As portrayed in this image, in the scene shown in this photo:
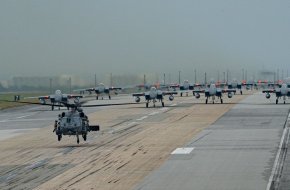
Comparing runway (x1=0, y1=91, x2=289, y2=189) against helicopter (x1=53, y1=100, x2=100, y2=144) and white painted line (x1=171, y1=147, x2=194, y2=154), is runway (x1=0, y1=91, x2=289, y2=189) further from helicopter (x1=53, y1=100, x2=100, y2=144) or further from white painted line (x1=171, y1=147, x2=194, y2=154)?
helicopter (x1=53, y1=100, x2=100, y2=144)

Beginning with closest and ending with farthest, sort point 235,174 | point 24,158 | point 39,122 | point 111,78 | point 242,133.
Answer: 1. point 235,174
2. point 24,158
3. point 242,133
4. point 39,122
5. point 111,78

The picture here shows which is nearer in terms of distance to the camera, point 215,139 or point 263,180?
point 263,180

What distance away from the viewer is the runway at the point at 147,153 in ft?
144

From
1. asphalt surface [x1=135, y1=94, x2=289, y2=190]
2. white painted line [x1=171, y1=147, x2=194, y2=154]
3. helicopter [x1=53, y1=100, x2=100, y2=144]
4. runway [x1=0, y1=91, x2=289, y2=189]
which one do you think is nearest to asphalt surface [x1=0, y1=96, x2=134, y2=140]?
runway [x1=0, y1=91, x2=289, y2=189]

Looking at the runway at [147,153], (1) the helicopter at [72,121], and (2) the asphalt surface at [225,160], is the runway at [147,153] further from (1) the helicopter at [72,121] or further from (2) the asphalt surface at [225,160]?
(1) the helicopter at [72,121]

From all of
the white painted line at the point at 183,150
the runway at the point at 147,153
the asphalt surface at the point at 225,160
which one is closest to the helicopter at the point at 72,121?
the runway at the point at 147,153

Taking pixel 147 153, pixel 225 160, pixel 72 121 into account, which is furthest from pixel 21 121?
pixel 225 160

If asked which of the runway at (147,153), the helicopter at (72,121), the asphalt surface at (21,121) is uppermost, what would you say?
the helicopter at (72,121)

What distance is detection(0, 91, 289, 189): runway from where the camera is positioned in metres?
44.0

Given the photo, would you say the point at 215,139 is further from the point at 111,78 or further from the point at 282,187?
the point at 111,78

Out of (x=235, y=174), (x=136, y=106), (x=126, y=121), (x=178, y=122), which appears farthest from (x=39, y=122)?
(x=235, y=174)

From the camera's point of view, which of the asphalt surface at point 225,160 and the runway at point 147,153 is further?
the runway at point 147,153

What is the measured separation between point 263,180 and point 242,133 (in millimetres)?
29594

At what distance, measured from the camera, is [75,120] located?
62062 millimetres
